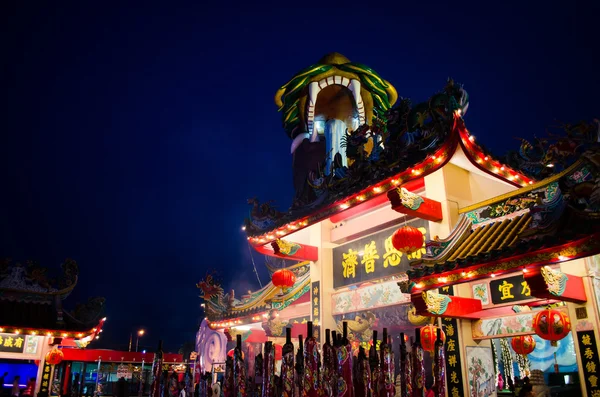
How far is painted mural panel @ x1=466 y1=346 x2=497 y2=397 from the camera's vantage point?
26.2ft

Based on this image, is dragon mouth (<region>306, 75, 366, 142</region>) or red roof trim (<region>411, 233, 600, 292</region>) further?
dragon mouth (<region>306, 75, 366, 142</region>)

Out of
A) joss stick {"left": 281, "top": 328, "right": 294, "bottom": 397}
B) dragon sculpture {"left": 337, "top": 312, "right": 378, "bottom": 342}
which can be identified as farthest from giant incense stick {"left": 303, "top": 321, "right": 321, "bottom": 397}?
dragon sculpture {"left": 337, "top": 312, "right": 378, "bottom": 342}

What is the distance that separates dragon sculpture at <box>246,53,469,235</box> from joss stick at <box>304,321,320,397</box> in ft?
16.9

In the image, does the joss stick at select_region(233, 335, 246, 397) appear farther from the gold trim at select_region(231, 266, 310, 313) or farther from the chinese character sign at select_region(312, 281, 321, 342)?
the gold trim at select_region(231, 266, 310, 313)

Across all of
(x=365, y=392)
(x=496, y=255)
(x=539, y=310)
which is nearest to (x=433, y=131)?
(x=496, y=255)

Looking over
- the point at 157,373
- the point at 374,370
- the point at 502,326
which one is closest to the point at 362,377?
the point at 374,370

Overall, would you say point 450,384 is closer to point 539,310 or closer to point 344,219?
point 539,310

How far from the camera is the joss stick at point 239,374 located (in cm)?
568

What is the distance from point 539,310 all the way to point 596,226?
111 inches

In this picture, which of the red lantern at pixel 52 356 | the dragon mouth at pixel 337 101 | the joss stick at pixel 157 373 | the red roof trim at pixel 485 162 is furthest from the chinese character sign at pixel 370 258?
the red lantern at pixel 52 356

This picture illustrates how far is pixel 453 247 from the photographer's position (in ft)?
27.1

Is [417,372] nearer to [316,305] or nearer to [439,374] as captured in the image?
[439,374]

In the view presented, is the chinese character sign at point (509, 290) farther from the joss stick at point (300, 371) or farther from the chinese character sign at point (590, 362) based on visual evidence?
the joss stick at point (300, 371)

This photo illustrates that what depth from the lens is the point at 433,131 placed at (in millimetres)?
9102
